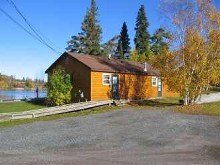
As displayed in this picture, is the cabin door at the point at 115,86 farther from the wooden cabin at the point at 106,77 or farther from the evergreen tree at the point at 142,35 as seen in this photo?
the evergreen tree at the point at 142,35

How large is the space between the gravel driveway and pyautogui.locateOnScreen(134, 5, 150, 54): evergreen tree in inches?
2196

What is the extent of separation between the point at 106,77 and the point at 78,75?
8.98 ft

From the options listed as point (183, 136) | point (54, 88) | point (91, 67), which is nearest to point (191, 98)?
point (91, 67)

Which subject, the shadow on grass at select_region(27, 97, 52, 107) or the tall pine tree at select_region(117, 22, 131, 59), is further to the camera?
the tall pine tree at select_region(117, 22, 131, 59)

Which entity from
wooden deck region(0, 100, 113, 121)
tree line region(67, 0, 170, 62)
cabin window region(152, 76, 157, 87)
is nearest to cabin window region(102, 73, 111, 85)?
wooden deck region(0, 100, 113, 121)

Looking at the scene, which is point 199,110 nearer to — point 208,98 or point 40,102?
point 208,98

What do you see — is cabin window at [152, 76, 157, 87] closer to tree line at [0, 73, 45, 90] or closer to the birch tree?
the birch tree

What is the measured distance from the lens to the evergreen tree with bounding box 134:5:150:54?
7711 cm

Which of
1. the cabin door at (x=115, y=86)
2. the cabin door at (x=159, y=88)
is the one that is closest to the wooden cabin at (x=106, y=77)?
the cabin door at (x=115, y=86)

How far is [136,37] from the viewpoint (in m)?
77.8

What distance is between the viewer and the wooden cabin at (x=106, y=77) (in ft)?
114

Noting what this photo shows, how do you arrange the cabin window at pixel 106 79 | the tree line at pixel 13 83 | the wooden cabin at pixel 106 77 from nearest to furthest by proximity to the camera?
the wooden cabin at pixel 106 77, the cabin window at pixel 106 79, the tree line at pixel 13 83

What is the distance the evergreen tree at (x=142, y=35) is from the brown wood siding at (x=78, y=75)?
40.5 m

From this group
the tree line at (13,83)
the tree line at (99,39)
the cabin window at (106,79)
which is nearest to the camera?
the cabin window at (106,79)
